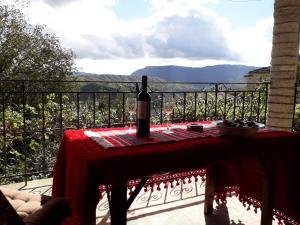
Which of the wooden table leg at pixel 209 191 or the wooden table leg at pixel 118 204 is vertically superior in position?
the wooden table leg at pixel 118 204

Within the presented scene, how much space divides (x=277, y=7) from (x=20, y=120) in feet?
12.2

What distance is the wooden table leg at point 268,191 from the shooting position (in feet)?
5.79

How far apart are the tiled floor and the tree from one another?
9.23 m

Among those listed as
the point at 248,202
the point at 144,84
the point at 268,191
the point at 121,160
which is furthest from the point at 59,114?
the point at 121,160

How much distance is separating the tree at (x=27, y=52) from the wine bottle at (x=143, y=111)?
1055 centimetres

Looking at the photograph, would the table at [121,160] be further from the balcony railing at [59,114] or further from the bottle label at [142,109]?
the balcony railing at [59,114]

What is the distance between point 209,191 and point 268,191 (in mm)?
553

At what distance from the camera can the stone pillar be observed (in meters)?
3.26

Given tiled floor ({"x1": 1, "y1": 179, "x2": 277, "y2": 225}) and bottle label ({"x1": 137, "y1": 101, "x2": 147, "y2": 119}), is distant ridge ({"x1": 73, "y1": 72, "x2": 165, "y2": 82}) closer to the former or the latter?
bottle label ({"x1": 137, "y1": 101, "x2": 147, "y2": 119})

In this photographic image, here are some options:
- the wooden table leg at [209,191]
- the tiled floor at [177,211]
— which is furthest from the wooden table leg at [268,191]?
the wooden table leg at [209,191]

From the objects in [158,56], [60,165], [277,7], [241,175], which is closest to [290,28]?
[277,7]

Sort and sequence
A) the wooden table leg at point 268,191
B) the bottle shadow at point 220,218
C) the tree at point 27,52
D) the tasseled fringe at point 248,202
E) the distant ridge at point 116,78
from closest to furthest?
the wooden table leg at point 268,191, the tasseled fringe at point 248,202, the bottle shadow at point 220,218, the distant ridge at point 116,78, the tree at point 27,52

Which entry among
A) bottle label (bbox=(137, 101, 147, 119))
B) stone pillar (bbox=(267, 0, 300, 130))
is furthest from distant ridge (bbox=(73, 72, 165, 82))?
stone pillar (bbox=(267, 0, 300, 130))

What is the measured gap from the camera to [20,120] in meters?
4.21
